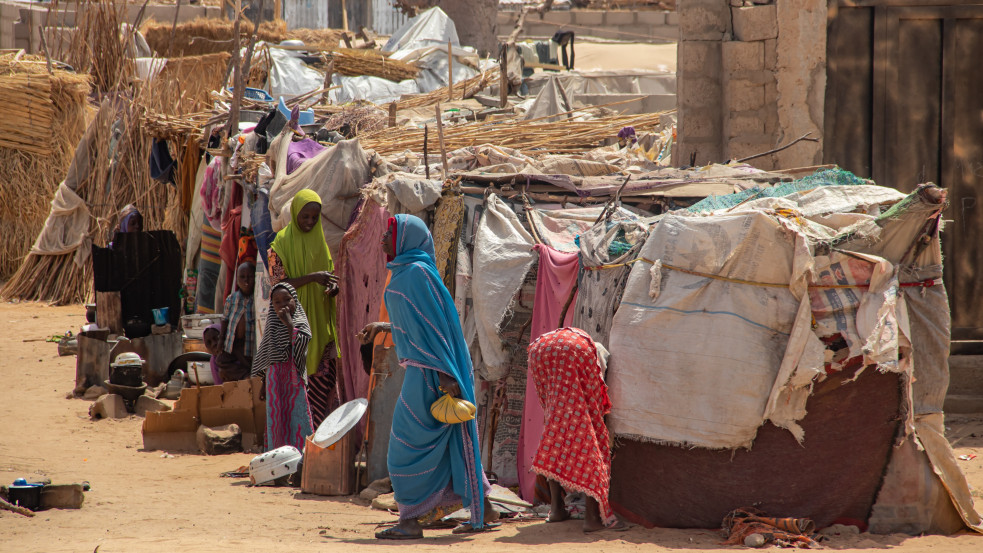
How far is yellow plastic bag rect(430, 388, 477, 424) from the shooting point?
15.6ft

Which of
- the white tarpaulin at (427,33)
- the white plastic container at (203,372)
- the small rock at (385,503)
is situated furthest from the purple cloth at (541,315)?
the white tarpaulin at (427,33)

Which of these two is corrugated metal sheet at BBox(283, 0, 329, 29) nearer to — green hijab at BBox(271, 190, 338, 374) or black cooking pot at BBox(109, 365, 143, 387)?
black cooking pot at BBox(109, 365, 143, 387)

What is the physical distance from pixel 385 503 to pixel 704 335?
2057mm

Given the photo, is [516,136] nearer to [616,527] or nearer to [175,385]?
[175,385]

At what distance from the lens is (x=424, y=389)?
486 cm

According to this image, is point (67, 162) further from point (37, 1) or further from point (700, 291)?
point (700, 291)

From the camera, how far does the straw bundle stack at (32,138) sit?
1416cm

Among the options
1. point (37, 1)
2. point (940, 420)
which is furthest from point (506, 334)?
point (37, 1)

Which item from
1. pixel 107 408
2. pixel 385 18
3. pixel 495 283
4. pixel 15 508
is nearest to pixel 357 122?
pixel 107 408

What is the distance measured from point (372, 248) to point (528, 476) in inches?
75.8

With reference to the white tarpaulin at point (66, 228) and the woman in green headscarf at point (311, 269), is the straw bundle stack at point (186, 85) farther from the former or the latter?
the woman in green headscarf at point (311, 269)

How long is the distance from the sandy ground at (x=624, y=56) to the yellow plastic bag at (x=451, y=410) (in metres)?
13.5

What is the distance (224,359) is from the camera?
7.37 m

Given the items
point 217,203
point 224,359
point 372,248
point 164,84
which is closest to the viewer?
point 372,248
